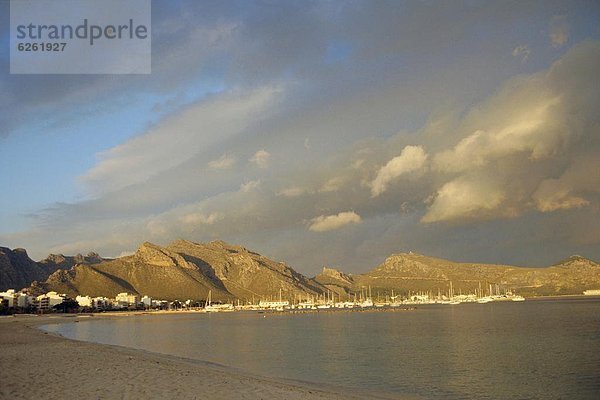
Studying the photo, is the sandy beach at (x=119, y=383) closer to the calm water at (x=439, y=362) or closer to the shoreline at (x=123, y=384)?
the shoreline at (x=123, y=384)

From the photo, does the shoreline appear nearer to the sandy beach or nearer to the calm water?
the sandy beach

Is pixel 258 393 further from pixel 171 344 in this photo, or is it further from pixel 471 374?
pixel 171 344

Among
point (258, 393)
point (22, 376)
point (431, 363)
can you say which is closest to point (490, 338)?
point (431, 363)

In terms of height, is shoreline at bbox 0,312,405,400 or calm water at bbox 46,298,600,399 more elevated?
shoreline at bbox 0,312,405,400

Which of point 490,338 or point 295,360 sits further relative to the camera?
point 490,338

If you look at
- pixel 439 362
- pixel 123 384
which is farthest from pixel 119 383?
pixel 439 362

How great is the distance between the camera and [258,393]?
25.2 m

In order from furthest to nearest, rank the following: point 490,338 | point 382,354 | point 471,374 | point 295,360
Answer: point 490,338 < point 382,354 < point 295,360 < point 471,374

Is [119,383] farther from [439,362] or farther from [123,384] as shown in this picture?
[439,362]

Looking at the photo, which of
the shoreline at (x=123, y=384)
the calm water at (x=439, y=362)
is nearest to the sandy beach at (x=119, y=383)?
the shoreline at (x=123, y=384)

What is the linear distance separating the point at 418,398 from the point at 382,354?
2366 cm

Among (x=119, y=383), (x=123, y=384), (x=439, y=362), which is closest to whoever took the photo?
(x=123, y=384)

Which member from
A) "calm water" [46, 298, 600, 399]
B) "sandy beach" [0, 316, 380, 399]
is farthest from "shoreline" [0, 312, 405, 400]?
"calm water" [46, 298, 600, 399]

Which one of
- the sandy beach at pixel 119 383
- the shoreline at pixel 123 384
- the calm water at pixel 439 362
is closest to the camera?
the sandy beach at pixel 119 383
